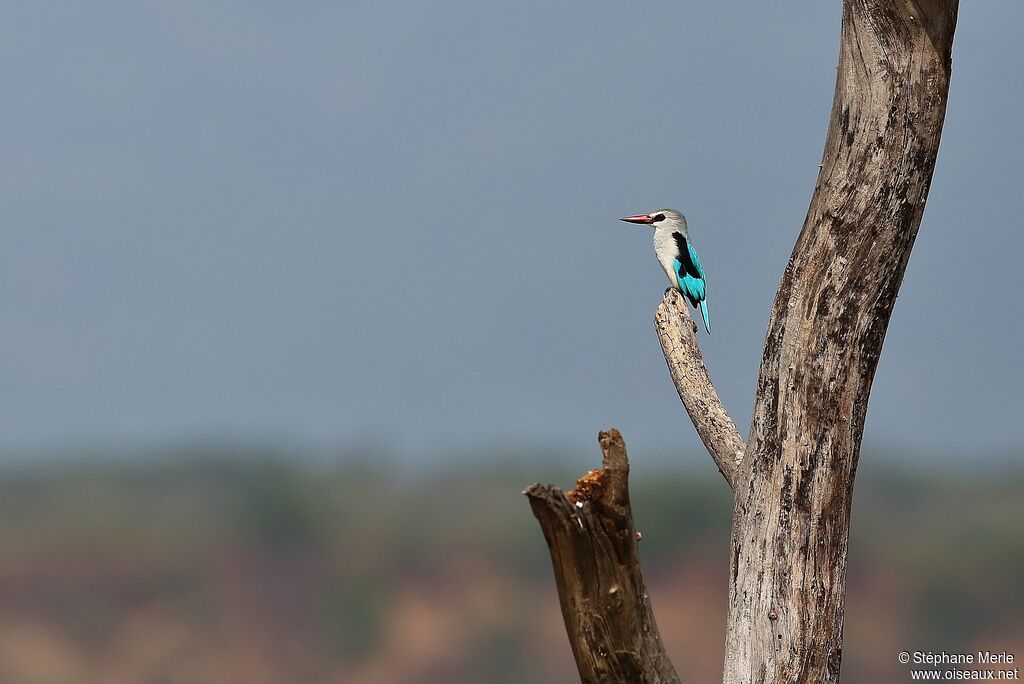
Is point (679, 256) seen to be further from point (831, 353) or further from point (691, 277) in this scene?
point (831, 353)

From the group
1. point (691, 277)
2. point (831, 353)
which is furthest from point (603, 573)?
point (691, 277)

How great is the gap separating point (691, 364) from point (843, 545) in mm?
902

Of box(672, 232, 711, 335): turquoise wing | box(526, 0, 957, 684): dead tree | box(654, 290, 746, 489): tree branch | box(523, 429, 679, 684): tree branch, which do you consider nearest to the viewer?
box(523, 429, 679, 684): tree branch

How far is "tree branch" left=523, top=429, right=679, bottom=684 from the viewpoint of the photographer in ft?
9.46

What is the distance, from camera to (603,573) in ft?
9.62

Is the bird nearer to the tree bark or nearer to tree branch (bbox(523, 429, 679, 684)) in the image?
the tree bark

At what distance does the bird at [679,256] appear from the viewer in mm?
4684

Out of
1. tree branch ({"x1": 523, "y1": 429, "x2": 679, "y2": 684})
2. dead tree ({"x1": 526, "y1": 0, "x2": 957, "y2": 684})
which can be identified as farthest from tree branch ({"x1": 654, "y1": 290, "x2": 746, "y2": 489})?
tree branch ({"x1": 523, "y1": 429, "x2": 679, "y2": 684})

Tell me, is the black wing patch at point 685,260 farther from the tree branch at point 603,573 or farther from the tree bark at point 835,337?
the tree branch at point 603,573

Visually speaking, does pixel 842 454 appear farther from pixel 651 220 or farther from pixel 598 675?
pixel 651 220

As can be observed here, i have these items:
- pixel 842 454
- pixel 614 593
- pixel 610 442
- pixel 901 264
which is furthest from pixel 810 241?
pixel 614 593

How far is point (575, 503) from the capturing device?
2896 millimetres

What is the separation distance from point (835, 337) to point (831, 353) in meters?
0.05

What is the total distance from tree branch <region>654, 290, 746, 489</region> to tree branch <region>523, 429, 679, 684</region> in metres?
0.61
